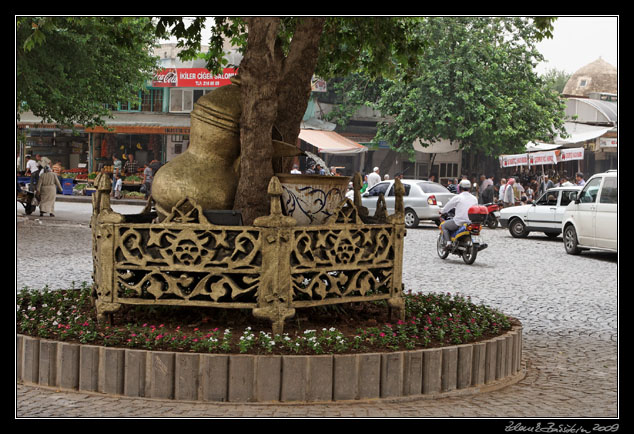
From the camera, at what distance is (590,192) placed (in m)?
16.8

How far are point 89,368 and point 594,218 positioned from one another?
13618 millimetres

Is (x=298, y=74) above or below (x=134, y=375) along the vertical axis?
above

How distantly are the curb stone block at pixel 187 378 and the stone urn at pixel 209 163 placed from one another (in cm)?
154

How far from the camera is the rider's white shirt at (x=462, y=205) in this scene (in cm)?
1512

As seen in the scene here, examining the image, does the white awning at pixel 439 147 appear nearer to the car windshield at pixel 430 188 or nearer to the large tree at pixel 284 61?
the car windshield at pixel 430 188

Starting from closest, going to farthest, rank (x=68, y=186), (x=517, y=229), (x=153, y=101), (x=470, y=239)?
(x=470, y=239)
(x=517, y=229)
(x=68, y=186)
(x=153, y=101)

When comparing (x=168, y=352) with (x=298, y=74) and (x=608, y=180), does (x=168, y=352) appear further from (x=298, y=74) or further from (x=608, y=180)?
(x=608, y=180)

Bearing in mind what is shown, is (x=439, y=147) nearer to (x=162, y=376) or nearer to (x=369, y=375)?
(x=369, y=375)

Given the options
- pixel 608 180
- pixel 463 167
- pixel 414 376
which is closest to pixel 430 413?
pixel 414 376

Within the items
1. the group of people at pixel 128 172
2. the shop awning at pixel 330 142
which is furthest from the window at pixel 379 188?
the group of people at pixel 128 172

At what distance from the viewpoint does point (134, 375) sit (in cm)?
480

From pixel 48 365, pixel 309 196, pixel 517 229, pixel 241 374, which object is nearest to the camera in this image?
pixel 241 374

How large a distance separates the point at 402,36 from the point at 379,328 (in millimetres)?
4253

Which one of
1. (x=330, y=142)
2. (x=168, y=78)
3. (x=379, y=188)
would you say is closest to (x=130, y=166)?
(x=168, y=78)
